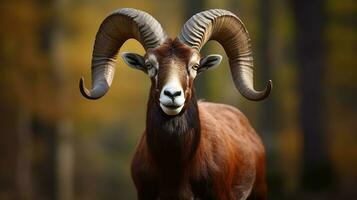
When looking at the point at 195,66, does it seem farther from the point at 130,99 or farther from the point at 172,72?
the point at 130,99

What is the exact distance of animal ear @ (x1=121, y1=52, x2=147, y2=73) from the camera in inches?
458

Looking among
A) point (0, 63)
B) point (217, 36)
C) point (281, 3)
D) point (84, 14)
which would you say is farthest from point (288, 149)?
point (217, 36)

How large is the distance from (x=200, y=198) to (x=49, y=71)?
1717cm

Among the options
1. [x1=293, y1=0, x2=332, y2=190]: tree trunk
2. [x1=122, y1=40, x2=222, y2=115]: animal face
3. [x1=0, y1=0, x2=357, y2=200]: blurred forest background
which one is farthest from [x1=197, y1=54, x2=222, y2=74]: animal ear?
[x1=293, y1=0, x2=332, y2=190]: tree trunk

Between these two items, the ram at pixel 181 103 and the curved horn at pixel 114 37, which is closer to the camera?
the ram at pixel 181 103

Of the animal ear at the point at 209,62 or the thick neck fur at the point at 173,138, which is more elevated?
the animal ear at the point at 209,62

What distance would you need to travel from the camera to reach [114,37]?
12312mm

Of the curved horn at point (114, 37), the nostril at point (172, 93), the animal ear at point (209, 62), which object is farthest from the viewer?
the animal ear at point (209, 62)

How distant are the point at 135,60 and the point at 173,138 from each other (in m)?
1.33

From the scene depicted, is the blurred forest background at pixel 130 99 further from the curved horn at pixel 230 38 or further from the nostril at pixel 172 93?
the nostril at pixel 172 93

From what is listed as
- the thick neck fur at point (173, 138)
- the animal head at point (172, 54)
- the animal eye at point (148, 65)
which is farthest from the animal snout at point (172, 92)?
the animal eye at point (148, 65)

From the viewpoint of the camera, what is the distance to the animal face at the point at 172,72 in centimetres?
1030

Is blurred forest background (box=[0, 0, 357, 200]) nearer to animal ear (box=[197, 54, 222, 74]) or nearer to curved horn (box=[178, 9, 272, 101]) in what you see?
curved horn (box=[178, 9, 272, 101])

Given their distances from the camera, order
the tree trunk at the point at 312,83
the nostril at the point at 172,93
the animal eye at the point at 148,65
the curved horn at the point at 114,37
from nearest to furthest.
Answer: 1. the nostril at the point at 172,93
2. the animal eye at the point at 148,65
3. the curved horn at the point at 114,37
4. the tree trunk at the point at 312,83
